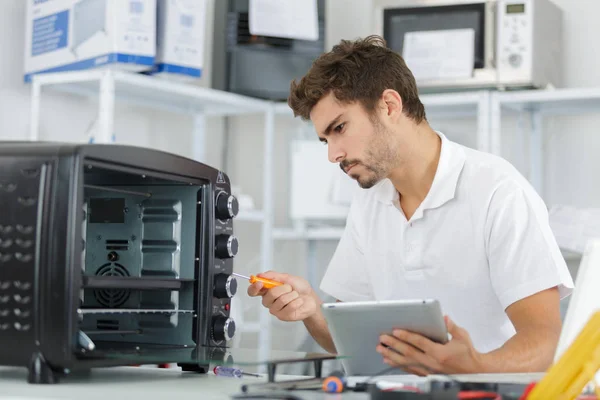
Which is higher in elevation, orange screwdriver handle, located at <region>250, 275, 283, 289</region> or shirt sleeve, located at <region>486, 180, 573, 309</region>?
shirt sleeve, located at <region>486, 180, 573, 309</region>

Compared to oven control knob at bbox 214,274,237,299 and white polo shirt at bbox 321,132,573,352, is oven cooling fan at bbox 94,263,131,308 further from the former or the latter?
white polo shirt at bbox 321,132,573,352

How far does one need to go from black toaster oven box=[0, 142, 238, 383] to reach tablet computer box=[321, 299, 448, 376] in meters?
0.16

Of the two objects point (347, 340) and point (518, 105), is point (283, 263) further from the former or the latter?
point (347, 340)

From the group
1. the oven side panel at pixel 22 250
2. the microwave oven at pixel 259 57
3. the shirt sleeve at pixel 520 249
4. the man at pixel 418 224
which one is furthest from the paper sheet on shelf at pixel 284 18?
the oven side panel at pixel 22 250

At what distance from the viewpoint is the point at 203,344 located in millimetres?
1259

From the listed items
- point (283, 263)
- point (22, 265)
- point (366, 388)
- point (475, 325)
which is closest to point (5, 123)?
point (283, 263)

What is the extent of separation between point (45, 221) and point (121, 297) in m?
0.25

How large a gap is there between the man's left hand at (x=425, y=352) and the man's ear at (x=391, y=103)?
26.8 inches

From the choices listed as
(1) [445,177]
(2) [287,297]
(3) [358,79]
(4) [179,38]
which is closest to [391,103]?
(3) [358,79]

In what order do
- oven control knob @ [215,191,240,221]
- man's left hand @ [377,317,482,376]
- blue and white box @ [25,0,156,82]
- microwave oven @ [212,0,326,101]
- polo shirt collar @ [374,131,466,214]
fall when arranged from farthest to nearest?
microwave oven @ [212,0,326,101] → blue and white box @ [25,0,156,82] → polo shirt collar @ [374,131,466,214] → oven control knob @ [215,191,240,221] → man's left hand @ [377,317,482,376]

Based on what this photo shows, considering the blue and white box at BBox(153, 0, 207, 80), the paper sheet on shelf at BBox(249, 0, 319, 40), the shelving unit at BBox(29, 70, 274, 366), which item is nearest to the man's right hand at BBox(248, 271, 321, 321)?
the shelving unit at BBox(29, 70, 274, 366)

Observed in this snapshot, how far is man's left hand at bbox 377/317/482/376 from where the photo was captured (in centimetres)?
121

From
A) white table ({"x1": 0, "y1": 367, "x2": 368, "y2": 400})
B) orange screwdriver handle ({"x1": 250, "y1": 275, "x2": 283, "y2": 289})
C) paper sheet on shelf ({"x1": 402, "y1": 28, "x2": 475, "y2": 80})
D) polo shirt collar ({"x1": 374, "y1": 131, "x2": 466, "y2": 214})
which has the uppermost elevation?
paper sheet on shelf ({"x1": 402, "y1": 28, "x2": 475, "y2": 80})

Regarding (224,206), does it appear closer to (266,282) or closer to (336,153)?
(266,282)
